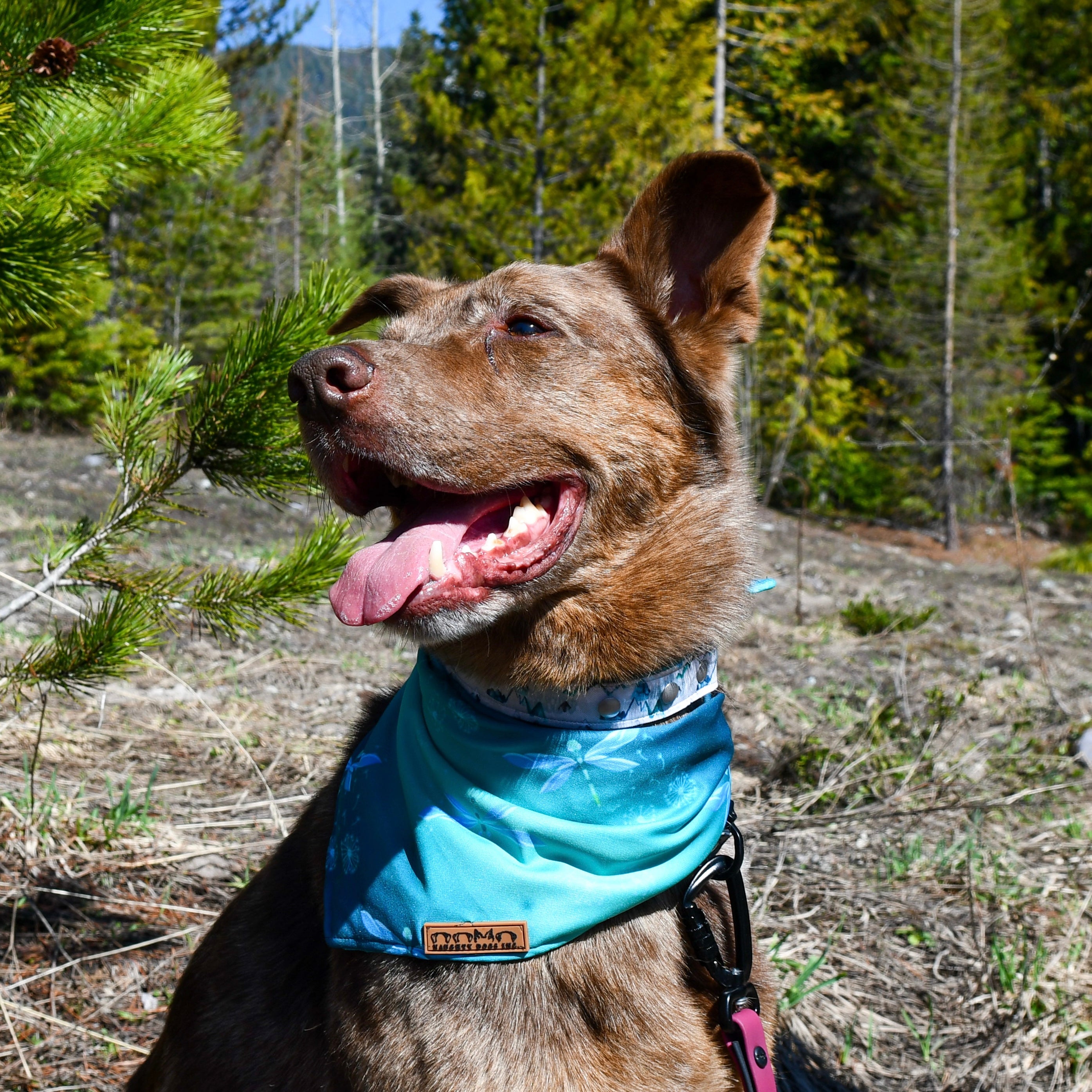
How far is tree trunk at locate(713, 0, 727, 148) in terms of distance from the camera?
18.5 meters

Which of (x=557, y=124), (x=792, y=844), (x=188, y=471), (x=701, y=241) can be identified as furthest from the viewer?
(x=557, y=124)

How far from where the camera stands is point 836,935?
11.3 ft

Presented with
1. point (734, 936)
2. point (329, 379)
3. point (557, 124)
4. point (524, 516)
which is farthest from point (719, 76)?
point (734, 936)

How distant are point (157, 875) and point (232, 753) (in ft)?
3.37

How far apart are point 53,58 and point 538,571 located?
1.76m

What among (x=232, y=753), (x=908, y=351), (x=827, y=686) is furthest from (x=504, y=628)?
(x=908, y=351)

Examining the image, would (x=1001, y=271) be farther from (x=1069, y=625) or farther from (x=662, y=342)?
(x=662, y=342)

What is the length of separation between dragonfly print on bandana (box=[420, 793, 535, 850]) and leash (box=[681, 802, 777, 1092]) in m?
0.44

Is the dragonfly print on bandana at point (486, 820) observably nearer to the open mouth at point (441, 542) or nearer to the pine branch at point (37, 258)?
the open mouth at point (441, 542)

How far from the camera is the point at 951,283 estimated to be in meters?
20.0

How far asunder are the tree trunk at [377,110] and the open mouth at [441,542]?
38.1 m

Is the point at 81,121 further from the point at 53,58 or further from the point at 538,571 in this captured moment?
the point at 538,571

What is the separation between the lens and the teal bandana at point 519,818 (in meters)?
2.12

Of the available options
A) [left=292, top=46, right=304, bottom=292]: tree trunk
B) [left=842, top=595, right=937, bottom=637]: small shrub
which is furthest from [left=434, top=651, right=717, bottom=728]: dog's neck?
[left=292, top=46, right=304, bottom=292]: tree trunk
